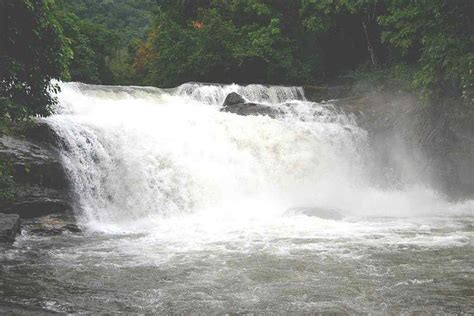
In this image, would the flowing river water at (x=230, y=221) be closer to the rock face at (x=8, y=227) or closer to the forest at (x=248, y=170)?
the forest at (x=248, y=170)

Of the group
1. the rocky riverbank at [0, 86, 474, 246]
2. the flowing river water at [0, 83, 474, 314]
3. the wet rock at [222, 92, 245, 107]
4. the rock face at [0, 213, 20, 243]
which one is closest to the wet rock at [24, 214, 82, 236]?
the rocky riverbank at [0, 86, 474, 246]

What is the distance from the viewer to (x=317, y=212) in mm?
12172

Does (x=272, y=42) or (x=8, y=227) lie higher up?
(x=272, y=42)

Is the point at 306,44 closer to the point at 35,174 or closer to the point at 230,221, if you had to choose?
the point at 230,221

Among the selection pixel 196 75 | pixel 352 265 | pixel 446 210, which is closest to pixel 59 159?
pixel 352 265

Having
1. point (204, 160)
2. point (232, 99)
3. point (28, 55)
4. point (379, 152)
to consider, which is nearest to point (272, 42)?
point (232, 99)

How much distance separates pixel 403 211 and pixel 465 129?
154 inches

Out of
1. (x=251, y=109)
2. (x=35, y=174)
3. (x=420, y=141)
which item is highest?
(x=251, y=109)

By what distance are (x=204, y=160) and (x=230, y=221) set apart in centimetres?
322

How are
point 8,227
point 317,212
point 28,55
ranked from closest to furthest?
1. point 28,55
2. point 8,227
3. point 317,212

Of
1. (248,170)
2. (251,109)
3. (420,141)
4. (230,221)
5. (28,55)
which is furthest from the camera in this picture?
(251,109)

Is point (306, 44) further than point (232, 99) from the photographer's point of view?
Yes

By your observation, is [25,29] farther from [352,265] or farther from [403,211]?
[403,211]

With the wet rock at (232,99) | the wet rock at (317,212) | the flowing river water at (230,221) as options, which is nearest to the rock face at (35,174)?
the flowing river water at (230,221)
